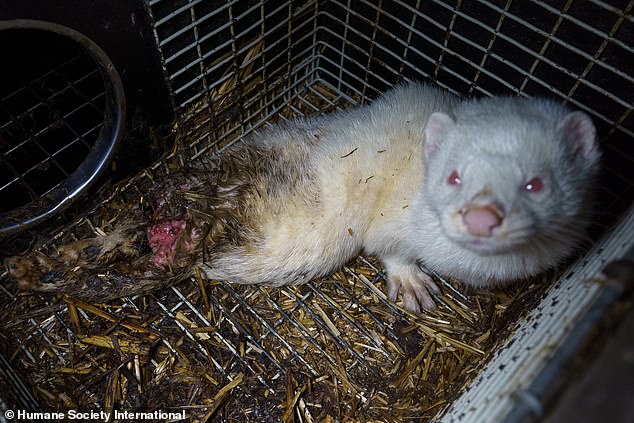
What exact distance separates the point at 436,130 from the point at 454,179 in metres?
0.25

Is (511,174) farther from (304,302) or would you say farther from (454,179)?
(304,302)

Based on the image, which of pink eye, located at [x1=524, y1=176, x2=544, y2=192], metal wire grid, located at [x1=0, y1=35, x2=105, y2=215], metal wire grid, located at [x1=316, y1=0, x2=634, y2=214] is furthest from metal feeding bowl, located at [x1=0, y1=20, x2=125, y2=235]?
pink eye, located at [x1=524, y1=176, x2=544, y2=192]

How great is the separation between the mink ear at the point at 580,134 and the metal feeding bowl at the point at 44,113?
210 cm

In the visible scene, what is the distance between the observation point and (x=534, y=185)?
5.57 ft

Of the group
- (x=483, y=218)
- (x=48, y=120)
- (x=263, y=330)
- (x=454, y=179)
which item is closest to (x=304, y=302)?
(x=263, y=330)

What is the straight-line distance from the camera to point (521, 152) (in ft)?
5.57

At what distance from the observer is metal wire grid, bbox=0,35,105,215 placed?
2.71 m

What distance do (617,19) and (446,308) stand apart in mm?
1480

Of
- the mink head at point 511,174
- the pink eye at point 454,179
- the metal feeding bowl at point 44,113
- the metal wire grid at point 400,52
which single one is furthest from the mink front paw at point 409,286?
the metal feeding bowl at point 44,113

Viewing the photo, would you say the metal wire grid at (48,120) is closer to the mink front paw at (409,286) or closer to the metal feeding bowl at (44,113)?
the metal feeding bowl at (44,113)

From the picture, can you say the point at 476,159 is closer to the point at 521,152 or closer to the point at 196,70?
the point at 521,152

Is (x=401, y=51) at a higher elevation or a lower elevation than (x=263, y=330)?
higher

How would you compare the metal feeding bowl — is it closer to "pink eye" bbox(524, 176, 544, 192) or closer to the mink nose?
the mink nose

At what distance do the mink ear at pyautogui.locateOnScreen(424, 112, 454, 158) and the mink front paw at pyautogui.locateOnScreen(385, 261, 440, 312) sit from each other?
2.52 ft
